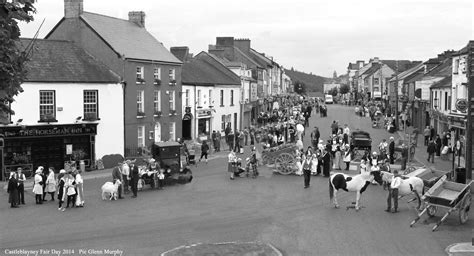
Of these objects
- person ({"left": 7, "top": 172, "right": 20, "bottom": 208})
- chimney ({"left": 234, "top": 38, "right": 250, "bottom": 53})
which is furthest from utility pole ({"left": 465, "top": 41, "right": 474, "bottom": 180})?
chimney ({"left": 234, "top": 38, "right": 250, "bottom": 53})

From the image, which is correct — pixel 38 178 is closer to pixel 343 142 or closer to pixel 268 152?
pixel 268 152

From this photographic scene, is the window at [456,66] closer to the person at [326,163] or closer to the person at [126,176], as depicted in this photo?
the person at [326,163]

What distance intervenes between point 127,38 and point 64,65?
742 cm

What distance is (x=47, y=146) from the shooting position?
3316 cm

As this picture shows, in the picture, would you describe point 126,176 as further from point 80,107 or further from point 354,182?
point 80,107

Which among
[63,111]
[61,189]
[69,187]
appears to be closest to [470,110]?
[69,187]

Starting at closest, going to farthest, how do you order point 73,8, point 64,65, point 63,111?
point 63,111 → point 64,65 → point 73,8

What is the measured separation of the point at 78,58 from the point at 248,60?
137ft

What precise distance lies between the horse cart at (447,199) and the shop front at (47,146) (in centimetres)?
2161

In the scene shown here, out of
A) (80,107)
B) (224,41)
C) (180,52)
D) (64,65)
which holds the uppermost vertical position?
(224,41)

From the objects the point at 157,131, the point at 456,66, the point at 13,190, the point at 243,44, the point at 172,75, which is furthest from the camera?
the point at 243,44

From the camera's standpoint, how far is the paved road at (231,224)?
15.9m

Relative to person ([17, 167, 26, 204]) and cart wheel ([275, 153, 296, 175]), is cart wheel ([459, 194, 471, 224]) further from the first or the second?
person ([17, 167, 26, 204])

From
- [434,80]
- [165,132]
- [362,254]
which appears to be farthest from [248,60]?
[362,254]
